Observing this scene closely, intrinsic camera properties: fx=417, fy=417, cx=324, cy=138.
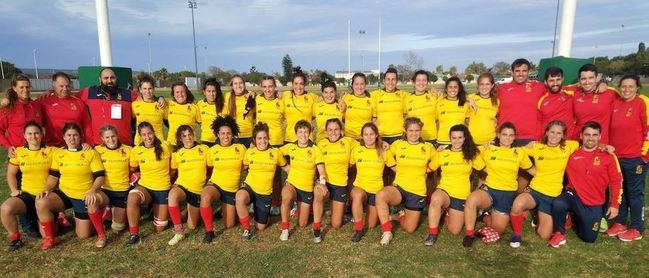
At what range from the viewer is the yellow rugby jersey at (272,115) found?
5934mm

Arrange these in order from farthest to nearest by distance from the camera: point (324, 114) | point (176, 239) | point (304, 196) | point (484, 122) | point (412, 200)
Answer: point (324, 114)
point (484, 122)
point (304, 196)
point (412, 200)
point (176, 239)

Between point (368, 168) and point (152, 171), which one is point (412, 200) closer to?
point (368, 168)

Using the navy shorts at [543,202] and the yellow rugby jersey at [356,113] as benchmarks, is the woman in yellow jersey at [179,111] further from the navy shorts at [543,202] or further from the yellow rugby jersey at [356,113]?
the navy shorts at [543,202]

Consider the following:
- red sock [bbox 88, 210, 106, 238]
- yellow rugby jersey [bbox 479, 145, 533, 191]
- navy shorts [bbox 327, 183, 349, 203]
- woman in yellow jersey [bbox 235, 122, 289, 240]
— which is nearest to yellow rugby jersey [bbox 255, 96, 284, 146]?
woman in yellow jersey [bbox 235, 122, 289, 240]

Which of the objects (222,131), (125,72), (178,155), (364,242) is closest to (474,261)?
(364,242)

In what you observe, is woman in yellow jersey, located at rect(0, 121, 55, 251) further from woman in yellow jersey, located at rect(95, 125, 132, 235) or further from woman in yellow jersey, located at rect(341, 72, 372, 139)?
woman in yellow jersey, located at rect(341, 72, 372, 139)

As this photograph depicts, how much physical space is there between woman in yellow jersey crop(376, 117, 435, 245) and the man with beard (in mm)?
1561

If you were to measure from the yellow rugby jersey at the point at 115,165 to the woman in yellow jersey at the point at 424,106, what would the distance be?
12.5ft

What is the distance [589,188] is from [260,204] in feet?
12.6

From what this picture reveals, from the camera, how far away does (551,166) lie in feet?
15.8

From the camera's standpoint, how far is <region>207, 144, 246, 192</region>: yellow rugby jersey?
5.18 m

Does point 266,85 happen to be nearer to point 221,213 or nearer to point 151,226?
point 221,213

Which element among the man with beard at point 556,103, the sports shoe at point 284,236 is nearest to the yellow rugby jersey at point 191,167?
the sports shoe at point 284,236

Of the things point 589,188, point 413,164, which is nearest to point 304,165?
point 413,164
